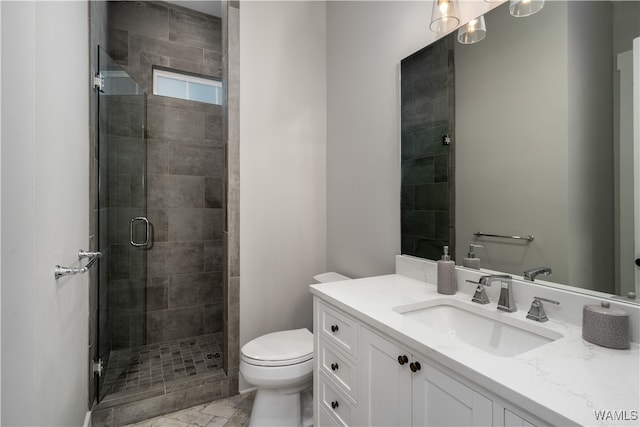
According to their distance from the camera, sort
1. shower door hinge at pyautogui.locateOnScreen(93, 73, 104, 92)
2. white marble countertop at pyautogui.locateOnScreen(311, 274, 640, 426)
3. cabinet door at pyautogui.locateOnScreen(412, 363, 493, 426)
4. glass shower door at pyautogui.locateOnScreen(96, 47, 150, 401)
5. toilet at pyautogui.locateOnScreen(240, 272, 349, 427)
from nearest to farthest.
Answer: white marble countertop at pyautogui.locateOnScreen(311, 274, 640, 426) → cabinet door at pyautogui.locateOnScreen(412, 363, 493, 426) → toilet at pyautogui.locateOnScreen(240, 272, 349, 427) → shower door hinge at pyautogui.locateOnScreen(93, 73, 104, 92) → glass shower door at pyautogui.locateOnScreen(96, 47, 150, 401)

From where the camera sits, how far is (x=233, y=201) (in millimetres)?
2037

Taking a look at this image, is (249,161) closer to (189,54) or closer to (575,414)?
(189,54)

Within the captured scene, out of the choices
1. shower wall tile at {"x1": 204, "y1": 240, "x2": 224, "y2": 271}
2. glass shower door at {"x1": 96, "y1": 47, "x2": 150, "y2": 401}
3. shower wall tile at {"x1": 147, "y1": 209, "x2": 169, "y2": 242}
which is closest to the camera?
glass shower door at {"x1": 96, "y1": 47, "x2": 150, "y2": 401}

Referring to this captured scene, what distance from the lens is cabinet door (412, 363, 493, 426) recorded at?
27.2 inches

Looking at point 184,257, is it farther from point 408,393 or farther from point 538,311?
point 538,311

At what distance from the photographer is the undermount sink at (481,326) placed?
96 cm

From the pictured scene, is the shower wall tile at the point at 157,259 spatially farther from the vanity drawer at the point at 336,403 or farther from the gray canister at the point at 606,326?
the gray canister at the point at 606,326

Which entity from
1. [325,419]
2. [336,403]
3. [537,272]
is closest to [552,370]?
[537,272]

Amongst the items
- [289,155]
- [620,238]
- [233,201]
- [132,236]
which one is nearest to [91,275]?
[132,236]

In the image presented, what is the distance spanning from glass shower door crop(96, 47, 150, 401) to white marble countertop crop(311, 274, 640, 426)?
1806mm

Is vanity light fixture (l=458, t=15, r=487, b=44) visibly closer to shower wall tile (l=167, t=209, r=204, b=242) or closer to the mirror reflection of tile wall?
the mirror reflection of tile wall

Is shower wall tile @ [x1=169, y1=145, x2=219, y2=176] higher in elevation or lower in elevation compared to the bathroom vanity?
higher

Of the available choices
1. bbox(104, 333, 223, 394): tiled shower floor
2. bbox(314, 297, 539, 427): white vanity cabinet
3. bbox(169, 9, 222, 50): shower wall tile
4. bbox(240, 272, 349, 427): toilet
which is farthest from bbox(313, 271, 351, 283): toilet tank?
bbox(169, 9, 222, 50): shower wall tile

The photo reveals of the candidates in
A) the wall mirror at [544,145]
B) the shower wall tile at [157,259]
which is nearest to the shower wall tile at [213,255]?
the shower wall tile at [157,259]
